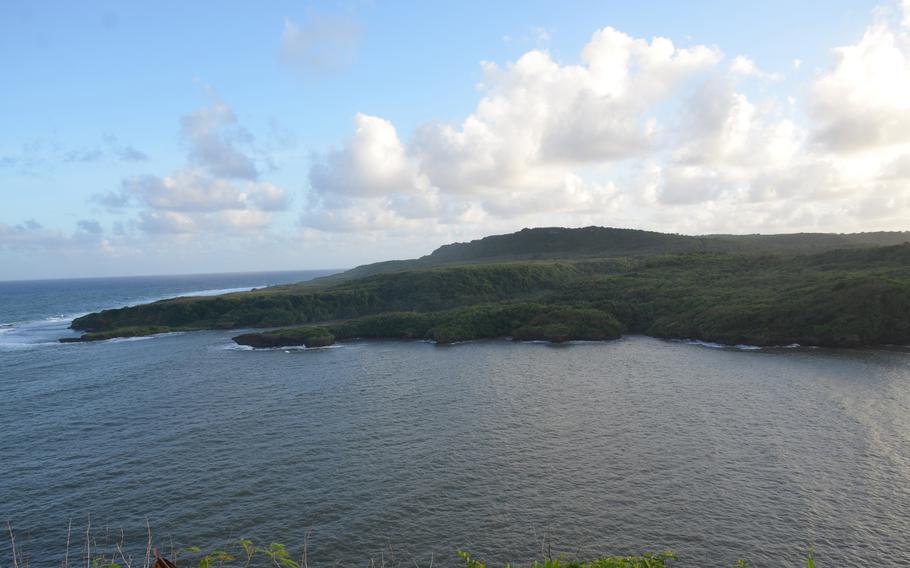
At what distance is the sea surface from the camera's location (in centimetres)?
3391

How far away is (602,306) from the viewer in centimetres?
12225

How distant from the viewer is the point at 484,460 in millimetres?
45656

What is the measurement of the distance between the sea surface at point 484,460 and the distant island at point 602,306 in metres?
12.5

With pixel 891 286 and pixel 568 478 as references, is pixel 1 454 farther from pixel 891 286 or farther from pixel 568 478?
pixel 891 286

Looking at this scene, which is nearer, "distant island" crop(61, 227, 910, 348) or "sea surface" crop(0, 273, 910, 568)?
"sea surface" crop(0, 273, 910, 568)

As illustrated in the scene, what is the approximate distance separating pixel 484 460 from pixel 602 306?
82806mm

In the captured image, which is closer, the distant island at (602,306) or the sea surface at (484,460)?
the sea surface at (484,460)

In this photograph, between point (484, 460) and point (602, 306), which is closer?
point (484, 460)

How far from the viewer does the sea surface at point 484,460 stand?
111ft

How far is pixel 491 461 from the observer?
4541cm

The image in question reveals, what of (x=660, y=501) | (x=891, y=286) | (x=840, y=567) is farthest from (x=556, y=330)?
(x=840, y=567)

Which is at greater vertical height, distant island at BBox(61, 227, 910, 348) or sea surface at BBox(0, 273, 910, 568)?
distant island at BBox(61, 227, 910, 348)

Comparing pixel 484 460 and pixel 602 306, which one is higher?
pixel 602 306

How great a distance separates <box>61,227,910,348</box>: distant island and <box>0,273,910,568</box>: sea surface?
12.5 meters
